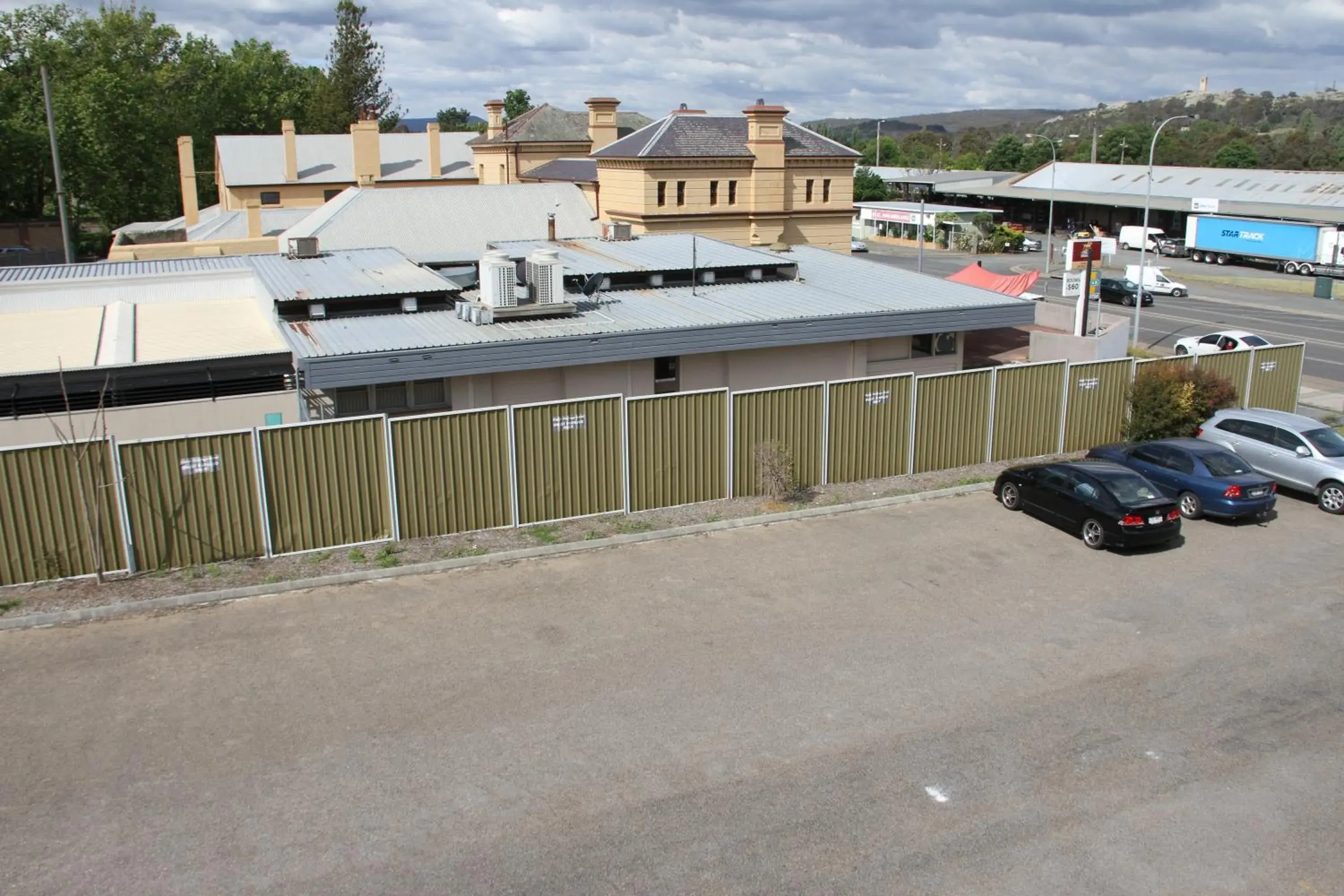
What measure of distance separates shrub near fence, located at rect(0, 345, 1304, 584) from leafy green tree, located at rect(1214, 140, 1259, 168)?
110512 millimetres

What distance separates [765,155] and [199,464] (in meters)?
34.9

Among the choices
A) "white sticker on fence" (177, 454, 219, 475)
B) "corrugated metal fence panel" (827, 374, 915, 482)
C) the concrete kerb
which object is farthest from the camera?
"corrugated metal fence panel" (827, 374, 915, 482)

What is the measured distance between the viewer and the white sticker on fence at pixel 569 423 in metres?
18.3

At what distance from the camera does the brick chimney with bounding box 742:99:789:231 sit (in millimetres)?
46281

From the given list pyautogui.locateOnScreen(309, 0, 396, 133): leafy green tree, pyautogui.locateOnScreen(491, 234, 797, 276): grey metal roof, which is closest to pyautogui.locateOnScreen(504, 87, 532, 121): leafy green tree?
pyautogui.locateOnScreen(309, 0, 396, 133): leafy green tree

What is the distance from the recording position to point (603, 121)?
5522cm

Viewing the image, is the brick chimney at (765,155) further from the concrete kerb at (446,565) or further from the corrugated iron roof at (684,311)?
the concrete kerb at (446,565)

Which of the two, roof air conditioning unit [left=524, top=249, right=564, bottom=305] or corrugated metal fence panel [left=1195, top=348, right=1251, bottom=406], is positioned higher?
roof air conditioning unit [left=524, top=249, right=564, bottom=305]

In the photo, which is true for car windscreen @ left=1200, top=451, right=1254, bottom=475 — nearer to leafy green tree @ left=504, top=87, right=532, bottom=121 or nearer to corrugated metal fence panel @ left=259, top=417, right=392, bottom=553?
corrugated metal fence panel @ left=259, top=417, right=392, bottom=553

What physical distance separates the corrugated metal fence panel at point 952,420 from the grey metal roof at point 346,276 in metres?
10.3

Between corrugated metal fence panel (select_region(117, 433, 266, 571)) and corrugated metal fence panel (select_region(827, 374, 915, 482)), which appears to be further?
corrugated metal fence panel (select_region(827, 374, 915, 482))

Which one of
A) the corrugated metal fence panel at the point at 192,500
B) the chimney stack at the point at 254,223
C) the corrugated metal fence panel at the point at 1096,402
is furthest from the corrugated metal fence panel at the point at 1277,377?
the chimney stack at the point at 254,223

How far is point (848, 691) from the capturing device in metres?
12.7

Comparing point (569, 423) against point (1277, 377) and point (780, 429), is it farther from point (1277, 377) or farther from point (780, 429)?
point (1277, 377)
